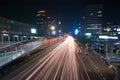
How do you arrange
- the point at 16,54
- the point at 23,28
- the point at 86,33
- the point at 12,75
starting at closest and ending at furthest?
the point at 12,75 < the point at 16,54 < the point at 23,28 < the point at 86,33

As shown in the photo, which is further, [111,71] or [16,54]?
[16,54]

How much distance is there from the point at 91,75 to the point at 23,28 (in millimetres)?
77792

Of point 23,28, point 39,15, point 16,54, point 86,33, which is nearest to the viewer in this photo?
point 16,54

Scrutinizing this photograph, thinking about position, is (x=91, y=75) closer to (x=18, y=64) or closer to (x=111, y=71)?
(x=111, y=71)

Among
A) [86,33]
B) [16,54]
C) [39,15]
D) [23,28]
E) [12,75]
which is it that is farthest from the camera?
[39,15]

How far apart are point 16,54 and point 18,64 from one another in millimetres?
1791

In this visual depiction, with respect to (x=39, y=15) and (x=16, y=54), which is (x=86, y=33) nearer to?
(x=39, y=15)

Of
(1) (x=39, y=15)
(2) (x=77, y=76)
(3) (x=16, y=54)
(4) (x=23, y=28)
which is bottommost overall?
(2) (x=77, y=76)

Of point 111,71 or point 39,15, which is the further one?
point 39,15

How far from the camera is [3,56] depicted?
20.6m

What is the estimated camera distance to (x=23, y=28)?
303 ft

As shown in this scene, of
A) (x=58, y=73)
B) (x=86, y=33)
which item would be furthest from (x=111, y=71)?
(x=86, y=33)

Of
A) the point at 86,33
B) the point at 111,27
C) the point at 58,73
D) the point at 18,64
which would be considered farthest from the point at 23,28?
the point at 111,27

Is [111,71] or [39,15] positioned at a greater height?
[39,15]
